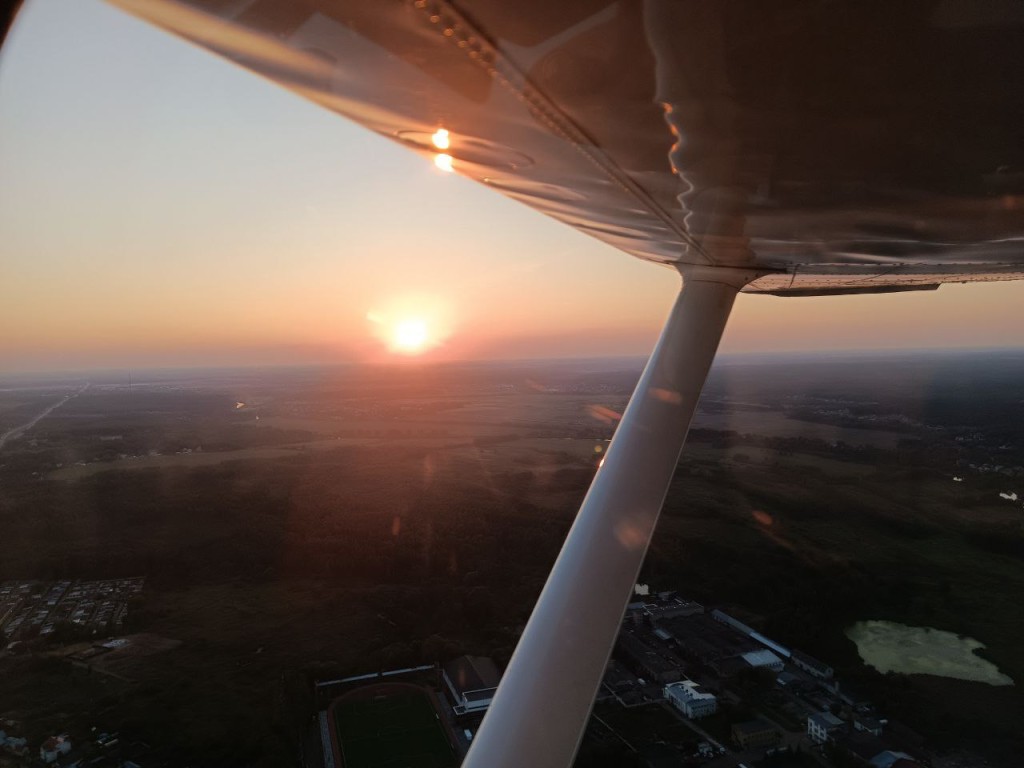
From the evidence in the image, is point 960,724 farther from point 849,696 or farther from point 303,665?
point 303,665

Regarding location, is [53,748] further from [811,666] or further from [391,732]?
[811,666]

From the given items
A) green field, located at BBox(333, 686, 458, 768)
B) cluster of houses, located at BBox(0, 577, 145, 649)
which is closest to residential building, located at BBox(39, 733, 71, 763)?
green field, located at BBox(333, 686, 458, 768)

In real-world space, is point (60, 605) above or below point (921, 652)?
below

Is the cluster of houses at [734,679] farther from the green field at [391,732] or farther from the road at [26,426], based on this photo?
the road at [26,426]

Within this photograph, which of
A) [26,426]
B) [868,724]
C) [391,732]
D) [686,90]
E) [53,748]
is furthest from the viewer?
[26,426]

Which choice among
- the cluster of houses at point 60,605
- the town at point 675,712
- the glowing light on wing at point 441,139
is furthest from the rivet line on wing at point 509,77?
the cluster of houses at point 60,605

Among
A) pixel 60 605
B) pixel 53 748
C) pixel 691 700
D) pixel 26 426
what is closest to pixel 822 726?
pixel 691 700
